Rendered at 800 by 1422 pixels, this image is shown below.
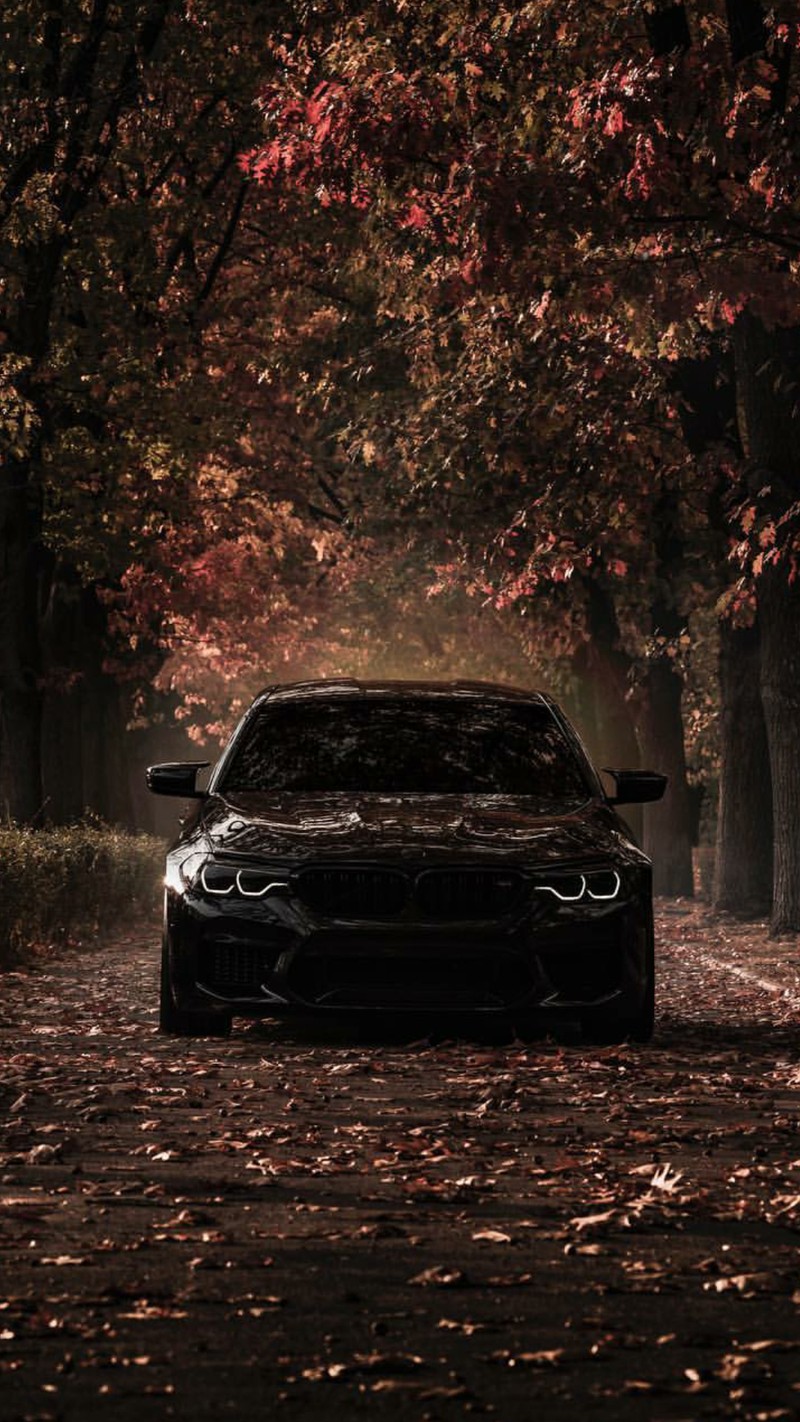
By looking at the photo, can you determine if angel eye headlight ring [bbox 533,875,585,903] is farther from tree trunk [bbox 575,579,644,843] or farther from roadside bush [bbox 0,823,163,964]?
tree trunk [bbox 575,579,644,843]

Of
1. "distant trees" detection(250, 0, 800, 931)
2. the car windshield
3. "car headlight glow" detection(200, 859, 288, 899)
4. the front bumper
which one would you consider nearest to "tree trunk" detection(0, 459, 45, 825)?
"distant trees" detection(250, 0, 800, 931)

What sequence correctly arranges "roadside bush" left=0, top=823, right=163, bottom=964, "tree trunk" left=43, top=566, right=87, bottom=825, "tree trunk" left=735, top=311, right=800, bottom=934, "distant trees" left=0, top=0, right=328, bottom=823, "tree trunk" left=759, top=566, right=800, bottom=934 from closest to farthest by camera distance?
"roadside bush" left=0, top=823, right=163, bottom=964, "tree trunk" left=735, top=311, right=800, bottom=934, "tree trunk" left=759, top=566, right=800, bottom=934, "distant trees" left=0, top=0, right=328, bottom=823, "tree trunk" left=43, top=566, right=87, bottom=825

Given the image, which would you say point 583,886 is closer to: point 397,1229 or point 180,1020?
point 180,1020

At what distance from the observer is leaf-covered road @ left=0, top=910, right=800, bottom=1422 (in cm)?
534

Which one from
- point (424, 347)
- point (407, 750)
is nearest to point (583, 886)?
point (407, 750)

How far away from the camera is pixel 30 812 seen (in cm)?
2709

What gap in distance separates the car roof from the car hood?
4.10 feet

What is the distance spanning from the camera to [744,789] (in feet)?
91.2

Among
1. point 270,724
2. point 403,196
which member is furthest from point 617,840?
point 403,196

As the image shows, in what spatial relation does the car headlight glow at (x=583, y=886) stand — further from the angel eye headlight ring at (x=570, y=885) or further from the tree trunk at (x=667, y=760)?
the tree trunk at (x=667, y=760)

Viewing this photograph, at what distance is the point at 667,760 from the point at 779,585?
14.2m

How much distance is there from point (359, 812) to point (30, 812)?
15788 mm

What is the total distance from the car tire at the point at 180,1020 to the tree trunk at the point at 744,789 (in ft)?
53.2

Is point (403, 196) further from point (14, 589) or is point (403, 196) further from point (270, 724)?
point (14, 589)
